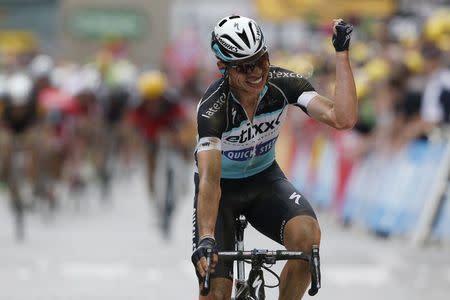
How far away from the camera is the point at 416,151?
→ 16031 mm

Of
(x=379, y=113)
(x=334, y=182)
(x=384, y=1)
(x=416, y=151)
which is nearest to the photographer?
(x=416, y=151)

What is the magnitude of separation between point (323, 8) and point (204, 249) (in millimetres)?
20571

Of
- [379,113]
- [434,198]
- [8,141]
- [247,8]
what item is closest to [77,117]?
[8,141]

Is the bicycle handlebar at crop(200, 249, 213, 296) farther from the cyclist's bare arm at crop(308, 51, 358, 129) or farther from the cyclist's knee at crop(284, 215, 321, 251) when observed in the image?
the cyclist's bare arm at crop(308, 51, 358, 129)

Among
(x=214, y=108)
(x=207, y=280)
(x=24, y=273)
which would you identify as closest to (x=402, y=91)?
(x=24, y=273)

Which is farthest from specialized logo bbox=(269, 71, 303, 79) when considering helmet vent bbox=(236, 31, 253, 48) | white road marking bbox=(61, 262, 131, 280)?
white road marking bbox=(61, 262, 131, 280)

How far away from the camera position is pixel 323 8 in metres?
27.4

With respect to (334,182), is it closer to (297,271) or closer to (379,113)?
(379,113)

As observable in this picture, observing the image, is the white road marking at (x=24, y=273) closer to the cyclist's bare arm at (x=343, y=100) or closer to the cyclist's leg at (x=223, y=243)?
the cyclist's leg at (x=223, y=243)

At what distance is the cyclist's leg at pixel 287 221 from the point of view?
Result: 782 cm

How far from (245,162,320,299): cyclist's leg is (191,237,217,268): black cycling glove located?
28.9 inches

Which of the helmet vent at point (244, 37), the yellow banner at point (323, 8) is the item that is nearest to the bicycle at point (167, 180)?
the helmet vent at point (244, 37)

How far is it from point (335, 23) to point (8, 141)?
1116 centimetres

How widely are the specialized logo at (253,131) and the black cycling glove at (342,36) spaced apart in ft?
2.34
